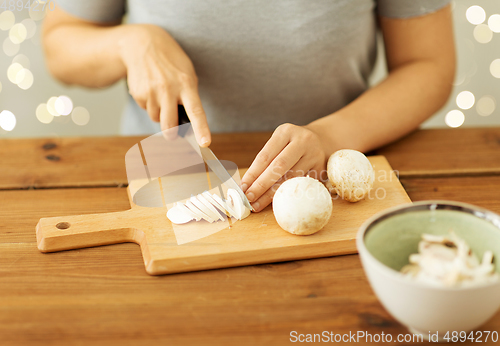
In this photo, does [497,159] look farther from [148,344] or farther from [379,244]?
[148,344]

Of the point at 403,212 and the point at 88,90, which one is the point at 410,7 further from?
the point at 88,90

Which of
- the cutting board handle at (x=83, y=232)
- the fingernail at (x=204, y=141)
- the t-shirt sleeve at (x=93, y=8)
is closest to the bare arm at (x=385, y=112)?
the fingernail at (x=204, y=141)

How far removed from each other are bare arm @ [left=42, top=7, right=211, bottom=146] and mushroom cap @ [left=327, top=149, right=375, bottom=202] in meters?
0.24

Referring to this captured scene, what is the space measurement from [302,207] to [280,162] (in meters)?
0.13

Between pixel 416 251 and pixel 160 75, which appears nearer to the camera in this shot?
pixel 416 251

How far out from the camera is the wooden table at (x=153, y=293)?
0.53m

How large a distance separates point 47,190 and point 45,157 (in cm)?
A: 16

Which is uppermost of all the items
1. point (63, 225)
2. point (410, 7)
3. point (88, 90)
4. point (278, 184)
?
point (410, 7)

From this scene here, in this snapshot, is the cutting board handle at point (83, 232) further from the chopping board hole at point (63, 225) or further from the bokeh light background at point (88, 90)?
the bokeh light background at point (88, 90)

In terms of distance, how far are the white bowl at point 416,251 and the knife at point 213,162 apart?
278mm

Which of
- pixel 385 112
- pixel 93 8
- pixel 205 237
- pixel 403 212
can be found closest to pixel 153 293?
pixel 205 237

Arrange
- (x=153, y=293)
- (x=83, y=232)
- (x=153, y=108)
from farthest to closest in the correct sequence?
(x=153, y=108) → (x=83, y=232) → (x=153, y=293)

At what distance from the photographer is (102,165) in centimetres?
96

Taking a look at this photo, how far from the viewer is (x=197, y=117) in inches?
32.9
